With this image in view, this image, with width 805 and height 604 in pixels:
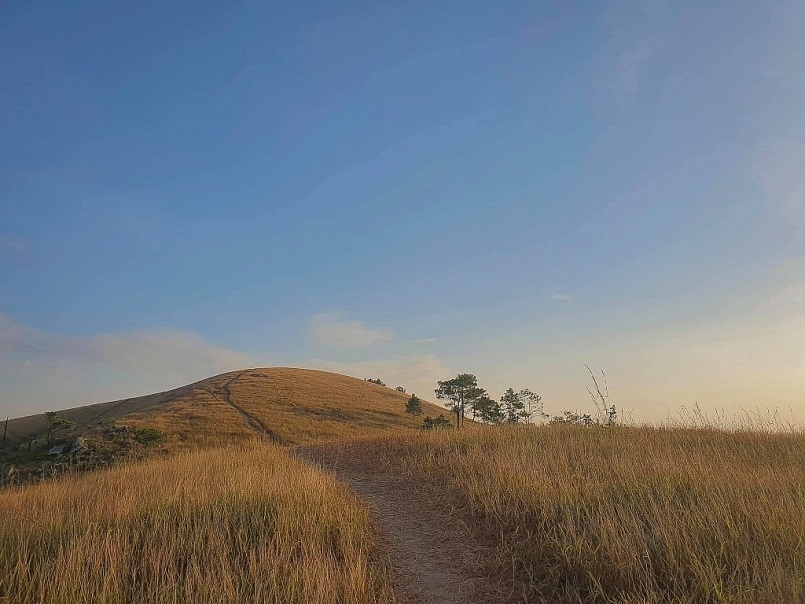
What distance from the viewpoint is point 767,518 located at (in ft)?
18.2

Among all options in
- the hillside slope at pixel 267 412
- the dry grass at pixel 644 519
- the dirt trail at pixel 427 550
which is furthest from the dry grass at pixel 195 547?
the hillside slope at pixel 267 412

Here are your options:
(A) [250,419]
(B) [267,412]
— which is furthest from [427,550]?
(B) [267,412]

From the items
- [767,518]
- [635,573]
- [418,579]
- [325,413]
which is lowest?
[418,579]

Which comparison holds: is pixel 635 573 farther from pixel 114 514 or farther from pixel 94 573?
pixel 114 514

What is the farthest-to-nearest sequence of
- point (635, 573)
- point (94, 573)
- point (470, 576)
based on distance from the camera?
point (470, 576), point (94, 573), point (635, 573)

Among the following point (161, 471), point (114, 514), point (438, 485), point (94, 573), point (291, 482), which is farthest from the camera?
point (161, 471)

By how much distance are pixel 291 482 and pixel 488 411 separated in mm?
44701

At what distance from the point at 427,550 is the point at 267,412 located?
47.0 meters

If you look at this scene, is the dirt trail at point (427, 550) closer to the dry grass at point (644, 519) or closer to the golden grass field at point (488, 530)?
the golden grass field at point (488, 530)

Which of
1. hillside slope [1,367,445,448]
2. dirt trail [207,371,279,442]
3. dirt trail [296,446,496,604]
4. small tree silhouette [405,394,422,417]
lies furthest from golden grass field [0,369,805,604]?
small tree silhouette [405,394,422,417]

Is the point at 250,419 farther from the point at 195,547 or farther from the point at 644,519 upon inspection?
the point at 644,519

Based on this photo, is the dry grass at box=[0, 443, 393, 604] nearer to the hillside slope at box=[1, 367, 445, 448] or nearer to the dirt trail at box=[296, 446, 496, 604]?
the dirt trail at box=[296, 446, 496, 604]

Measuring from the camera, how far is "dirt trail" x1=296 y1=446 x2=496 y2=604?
5.80 meters

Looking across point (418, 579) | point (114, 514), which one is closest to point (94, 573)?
point (114, 514)
